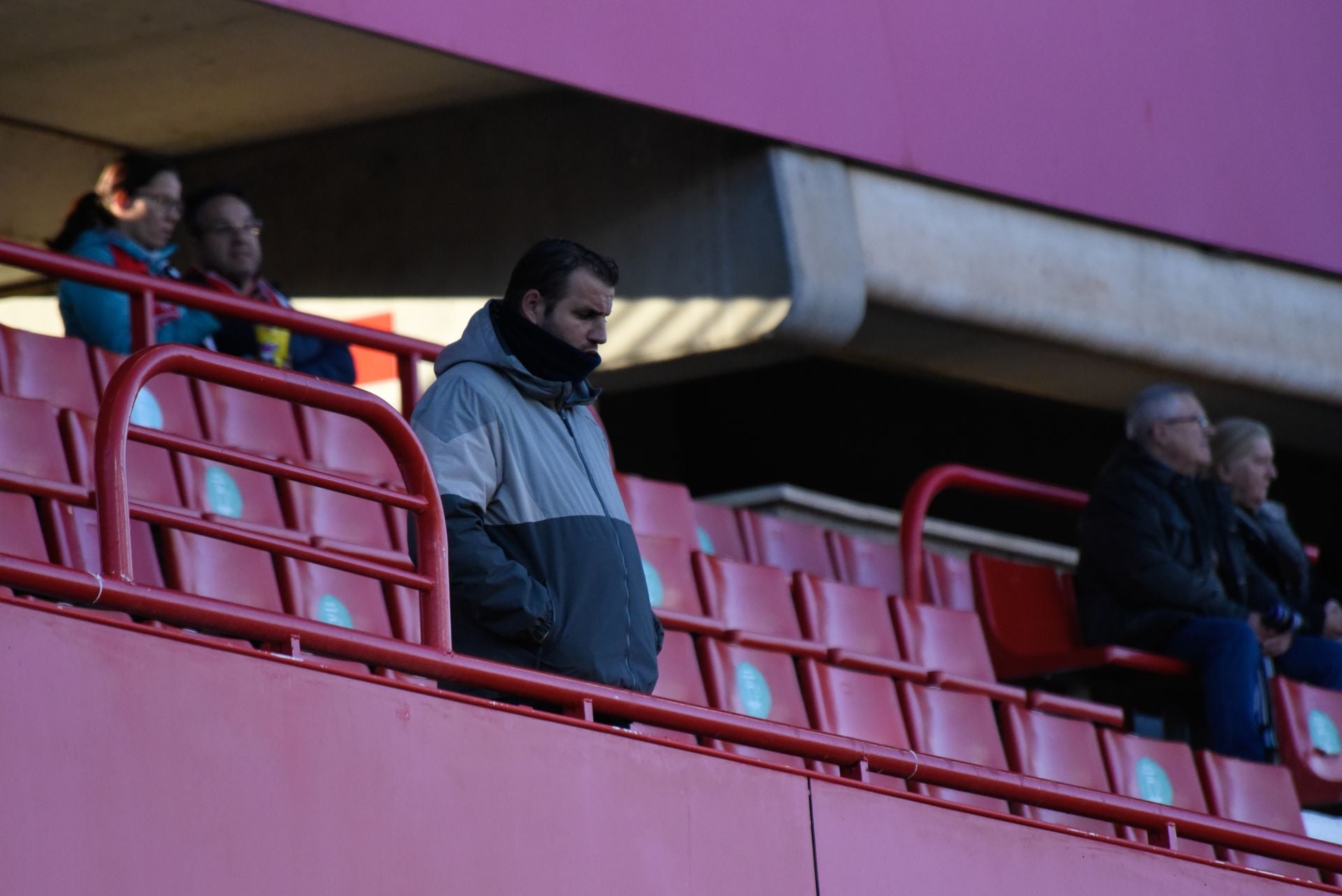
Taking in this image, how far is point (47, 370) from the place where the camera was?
4984 mm

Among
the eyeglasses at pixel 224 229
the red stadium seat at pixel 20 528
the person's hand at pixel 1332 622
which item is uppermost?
the eyeglasses at pixel 224 229

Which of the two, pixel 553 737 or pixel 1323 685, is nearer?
pixel 553 737

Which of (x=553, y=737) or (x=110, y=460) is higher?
(x=110, y=460)

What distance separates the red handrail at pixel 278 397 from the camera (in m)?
3.33

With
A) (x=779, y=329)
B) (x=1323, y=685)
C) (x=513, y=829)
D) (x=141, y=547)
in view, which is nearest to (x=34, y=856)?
(x=513, y=829)

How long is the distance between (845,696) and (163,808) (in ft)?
8.57

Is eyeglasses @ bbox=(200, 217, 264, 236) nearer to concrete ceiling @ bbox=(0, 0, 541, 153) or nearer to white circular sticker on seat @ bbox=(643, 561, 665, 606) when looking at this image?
concrete ceiling @ bbox=(0, 0, 541, 153)

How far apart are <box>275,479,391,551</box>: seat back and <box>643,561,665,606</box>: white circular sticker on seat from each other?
0.66m

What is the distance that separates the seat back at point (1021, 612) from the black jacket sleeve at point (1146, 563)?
328 millimetres

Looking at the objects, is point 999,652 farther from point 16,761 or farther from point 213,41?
point 16,761

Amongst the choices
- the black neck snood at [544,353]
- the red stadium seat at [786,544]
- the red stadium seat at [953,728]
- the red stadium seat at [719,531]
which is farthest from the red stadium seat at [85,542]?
the red stadium seat at [786,544]

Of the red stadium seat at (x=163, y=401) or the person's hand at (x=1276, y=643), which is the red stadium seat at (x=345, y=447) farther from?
the person's hand at (x=1276, y=643)

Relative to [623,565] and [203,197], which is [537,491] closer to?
[623,565]

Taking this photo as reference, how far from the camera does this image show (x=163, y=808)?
3270mm
